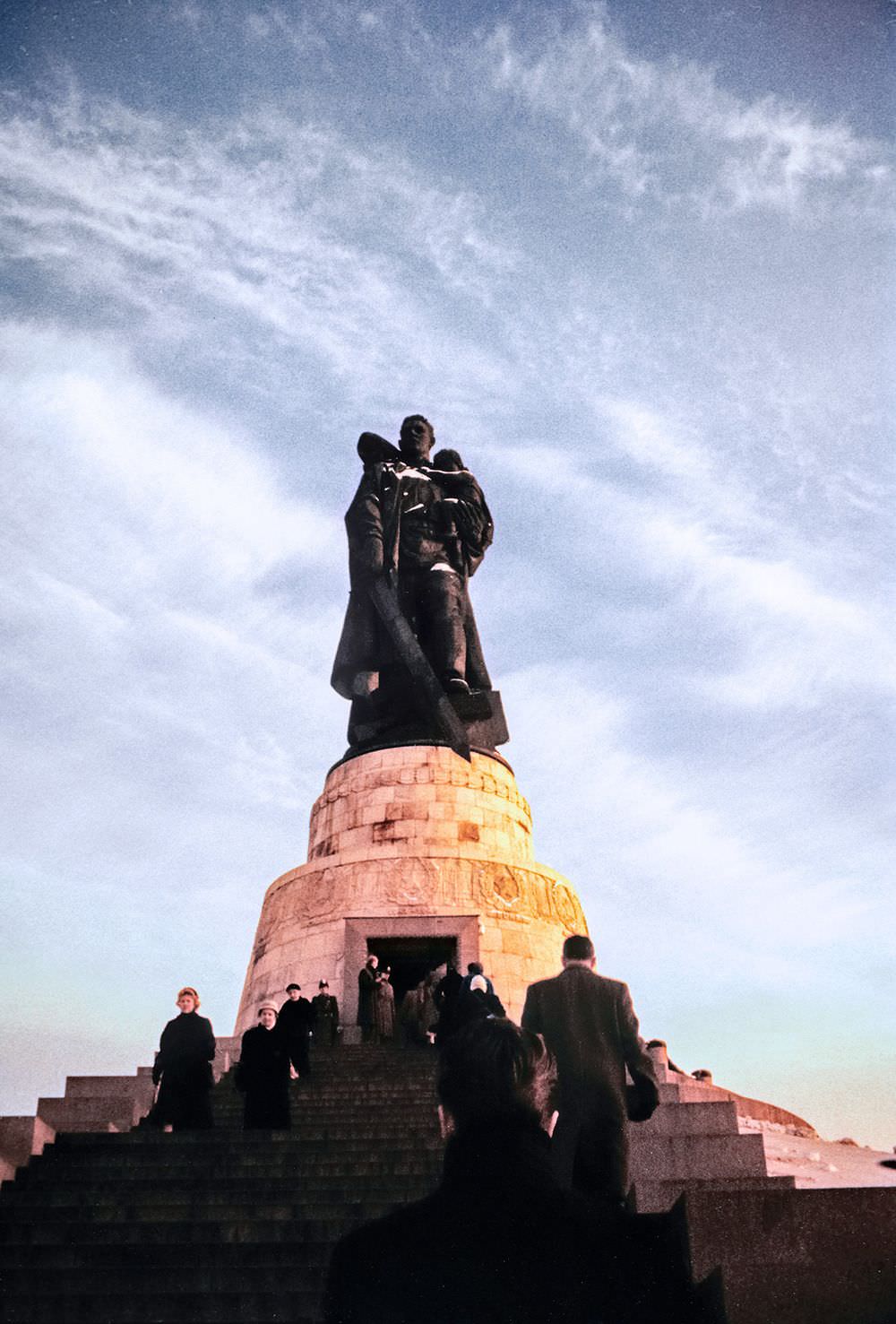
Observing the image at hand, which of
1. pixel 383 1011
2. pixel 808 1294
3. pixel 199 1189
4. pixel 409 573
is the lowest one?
pixel 808 1294

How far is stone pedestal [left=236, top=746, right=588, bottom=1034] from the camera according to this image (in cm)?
1673

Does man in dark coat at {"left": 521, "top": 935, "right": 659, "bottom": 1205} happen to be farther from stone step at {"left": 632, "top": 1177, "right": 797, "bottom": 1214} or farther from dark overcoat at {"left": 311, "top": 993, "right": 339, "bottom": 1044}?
dark overcoat at {"left": 311, "top": 993, "right": 339, "bottom": 1044}

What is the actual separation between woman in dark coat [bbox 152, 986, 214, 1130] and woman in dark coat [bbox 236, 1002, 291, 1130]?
1.09ft

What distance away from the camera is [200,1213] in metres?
7.11

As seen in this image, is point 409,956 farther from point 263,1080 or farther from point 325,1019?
point 263,1080

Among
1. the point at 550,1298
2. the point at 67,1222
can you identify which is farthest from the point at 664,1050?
the point at 550,1298

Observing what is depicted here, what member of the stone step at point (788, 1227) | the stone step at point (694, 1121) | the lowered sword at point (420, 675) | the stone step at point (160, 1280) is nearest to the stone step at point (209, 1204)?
the stone step at point (160, 1280)

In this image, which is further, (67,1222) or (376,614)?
(376,614)

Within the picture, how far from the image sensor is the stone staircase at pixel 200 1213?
18.4 ft

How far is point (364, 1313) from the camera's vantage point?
2195mm

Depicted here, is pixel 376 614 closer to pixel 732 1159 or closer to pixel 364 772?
pixel 364 772

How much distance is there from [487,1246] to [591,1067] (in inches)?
126

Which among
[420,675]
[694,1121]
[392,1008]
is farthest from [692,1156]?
[420,675]

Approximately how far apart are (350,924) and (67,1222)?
997 cm
